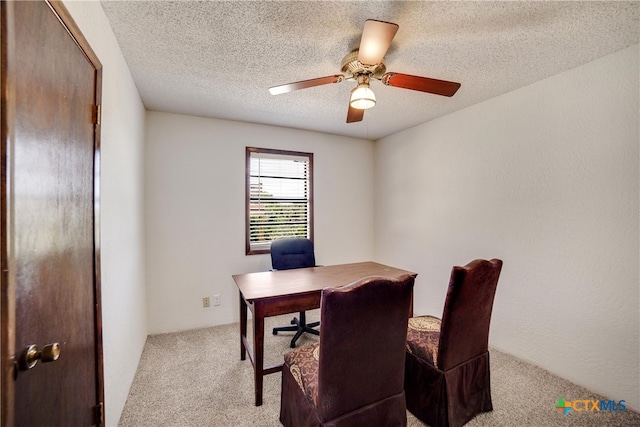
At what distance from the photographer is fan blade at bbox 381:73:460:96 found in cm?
172

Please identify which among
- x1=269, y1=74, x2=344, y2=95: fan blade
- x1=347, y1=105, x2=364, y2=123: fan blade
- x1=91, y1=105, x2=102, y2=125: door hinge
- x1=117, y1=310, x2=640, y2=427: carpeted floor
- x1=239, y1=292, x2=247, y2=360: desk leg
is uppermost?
x1=269, y1=74, x2=344, y2=95: fan blade

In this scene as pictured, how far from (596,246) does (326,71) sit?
2.42m

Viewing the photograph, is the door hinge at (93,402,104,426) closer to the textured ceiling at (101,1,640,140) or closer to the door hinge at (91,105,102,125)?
the door hinge at (91,105,102,125)

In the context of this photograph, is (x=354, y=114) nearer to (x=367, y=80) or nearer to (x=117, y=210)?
(x=367, y=80)

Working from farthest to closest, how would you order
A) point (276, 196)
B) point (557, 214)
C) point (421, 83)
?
1. point (276, 196)
2. point (557, 214)
3. point (421, 83)

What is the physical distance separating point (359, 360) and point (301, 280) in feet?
3.43

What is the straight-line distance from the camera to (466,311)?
63.3 inches

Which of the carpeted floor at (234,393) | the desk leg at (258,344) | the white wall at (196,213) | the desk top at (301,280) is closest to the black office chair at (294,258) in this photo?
the carpeted floor at (234,393)

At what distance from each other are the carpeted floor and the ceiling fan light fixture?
6.94ft

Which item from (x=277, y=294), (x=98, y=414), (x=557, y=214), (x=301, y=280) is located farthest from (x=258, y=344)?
(x=557, y=214)

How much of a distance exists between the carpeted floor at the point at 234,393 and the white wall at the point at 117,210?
0.17 metres

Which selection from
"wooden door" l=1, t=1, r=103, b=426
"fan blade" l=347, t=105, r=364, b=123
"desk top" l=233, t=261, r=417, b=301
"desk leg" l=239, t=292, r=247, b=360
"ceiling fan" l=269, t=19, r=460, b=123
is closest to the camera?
"wooden door" l=1, t=1, r=103, b=426

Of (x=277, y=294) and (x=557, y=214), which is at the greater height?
(x=557, y=214)

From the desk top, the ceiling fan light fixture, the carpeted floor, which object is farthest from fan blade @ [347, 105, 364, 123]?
the carpeted floor
